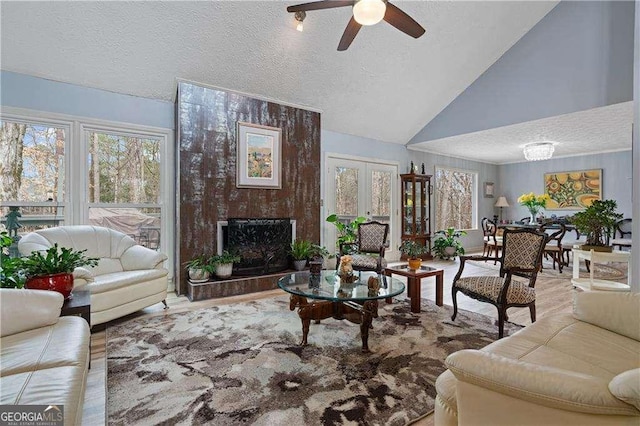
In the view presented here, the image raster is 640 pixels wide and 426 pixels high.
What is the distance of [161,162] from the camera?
4.19 meters

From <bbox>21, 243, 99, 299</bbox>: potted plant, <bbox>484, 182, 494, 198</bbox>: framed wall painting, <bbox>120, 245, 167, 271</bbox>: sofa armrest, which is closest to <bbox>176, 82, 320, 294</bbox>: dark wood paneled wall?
<bbox>120, 245, 167, 271</bbox>: sofa armrest

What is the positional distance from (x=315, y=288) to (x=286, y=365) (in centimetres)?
65

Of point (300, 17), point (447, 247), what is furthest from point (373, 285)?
point (447, 247)

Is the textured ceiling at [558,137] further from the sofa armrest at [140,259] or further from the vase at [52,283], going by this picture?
the vase at [52,283]

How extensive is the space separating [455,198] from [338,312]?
643 cm

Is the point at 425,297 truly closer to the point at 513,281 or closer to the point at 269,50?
the point at 513,281

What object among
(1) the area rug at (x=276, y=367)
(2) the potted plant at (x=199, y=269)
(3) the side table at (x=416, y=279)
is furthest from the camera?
(2) the potted plant at (x=199, y=269)

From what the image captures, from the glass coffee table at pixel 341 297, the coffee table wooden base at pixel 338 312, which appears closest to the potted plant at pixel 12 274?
the glass coffee table at pixel 341 297

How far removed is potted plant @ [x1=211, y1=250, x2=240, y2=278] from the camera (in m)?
3.97

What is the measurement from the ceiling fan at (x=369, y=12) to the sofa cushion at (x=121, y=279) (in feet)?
9.56

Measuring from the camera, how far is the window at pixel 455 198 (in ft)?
24.5

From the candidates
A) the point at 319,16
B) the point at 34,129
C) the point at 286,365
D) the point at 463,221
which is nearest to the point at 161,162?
the point at 34,129

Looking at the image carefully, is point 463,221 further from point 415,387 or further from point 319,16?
point 415,387

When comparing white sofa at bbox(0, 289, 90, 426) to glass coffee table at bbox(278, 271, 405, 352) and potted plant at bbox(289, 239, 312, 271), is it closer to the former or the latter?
glass coffee table at bbox(278, 271, 405, 352)
